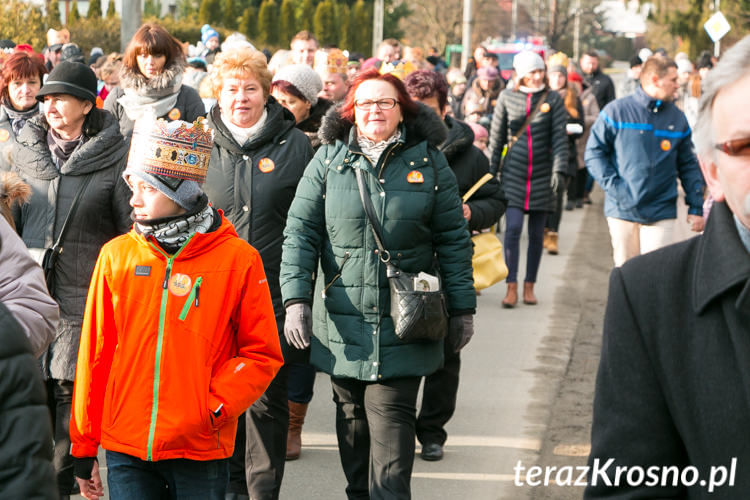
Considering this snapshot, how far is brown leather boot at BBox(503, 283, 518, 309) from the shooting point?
10688 millimetres

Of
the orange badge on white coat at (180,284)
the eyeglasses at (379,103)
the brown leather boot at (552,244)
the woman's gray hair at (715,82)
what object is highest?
the woman's gray hair at (715,82)

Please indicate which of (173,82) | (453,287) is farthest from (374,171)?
(173,82)

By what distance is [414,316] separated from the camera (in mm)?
4953

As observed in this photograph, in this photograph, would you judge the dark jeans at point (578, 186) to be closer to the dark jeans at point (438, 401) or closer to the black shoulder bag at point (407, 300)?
the dark jeans at point (438, 401)

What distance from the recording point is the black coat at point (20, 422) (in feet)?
6.98

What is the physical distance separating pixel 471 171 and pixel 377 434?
2180 mm

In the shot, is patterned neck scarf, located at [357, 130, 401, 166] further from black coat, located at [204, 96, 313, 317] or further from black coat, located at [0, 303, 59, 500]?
black coat, located at [0, 303, 59, 500]

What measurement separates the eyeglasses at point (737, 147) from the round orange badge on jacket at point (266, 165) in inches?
146

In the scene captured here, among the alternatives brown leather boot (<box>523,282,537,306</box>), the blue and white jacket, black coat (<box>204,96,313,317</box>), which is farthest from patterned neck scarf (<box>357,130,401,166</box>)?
brown leather boot (<box>523,282,537,306</box>)

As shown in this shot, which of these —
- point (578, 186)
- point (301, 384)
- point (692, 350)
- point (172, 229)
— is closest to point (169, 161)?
point (172, 229)

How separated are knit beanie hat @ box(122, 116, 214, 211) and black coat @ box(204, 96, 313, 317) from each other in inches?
39.1

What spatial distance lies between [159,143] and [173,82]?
10.0 ft

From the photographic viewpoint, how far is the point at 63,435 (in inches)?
209

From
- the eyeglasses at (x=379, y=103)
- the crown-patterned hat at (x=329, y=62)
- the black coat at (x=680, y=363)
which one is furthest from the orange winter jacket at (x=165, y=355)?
the crown-patterned hat at (x=329, y=62)
